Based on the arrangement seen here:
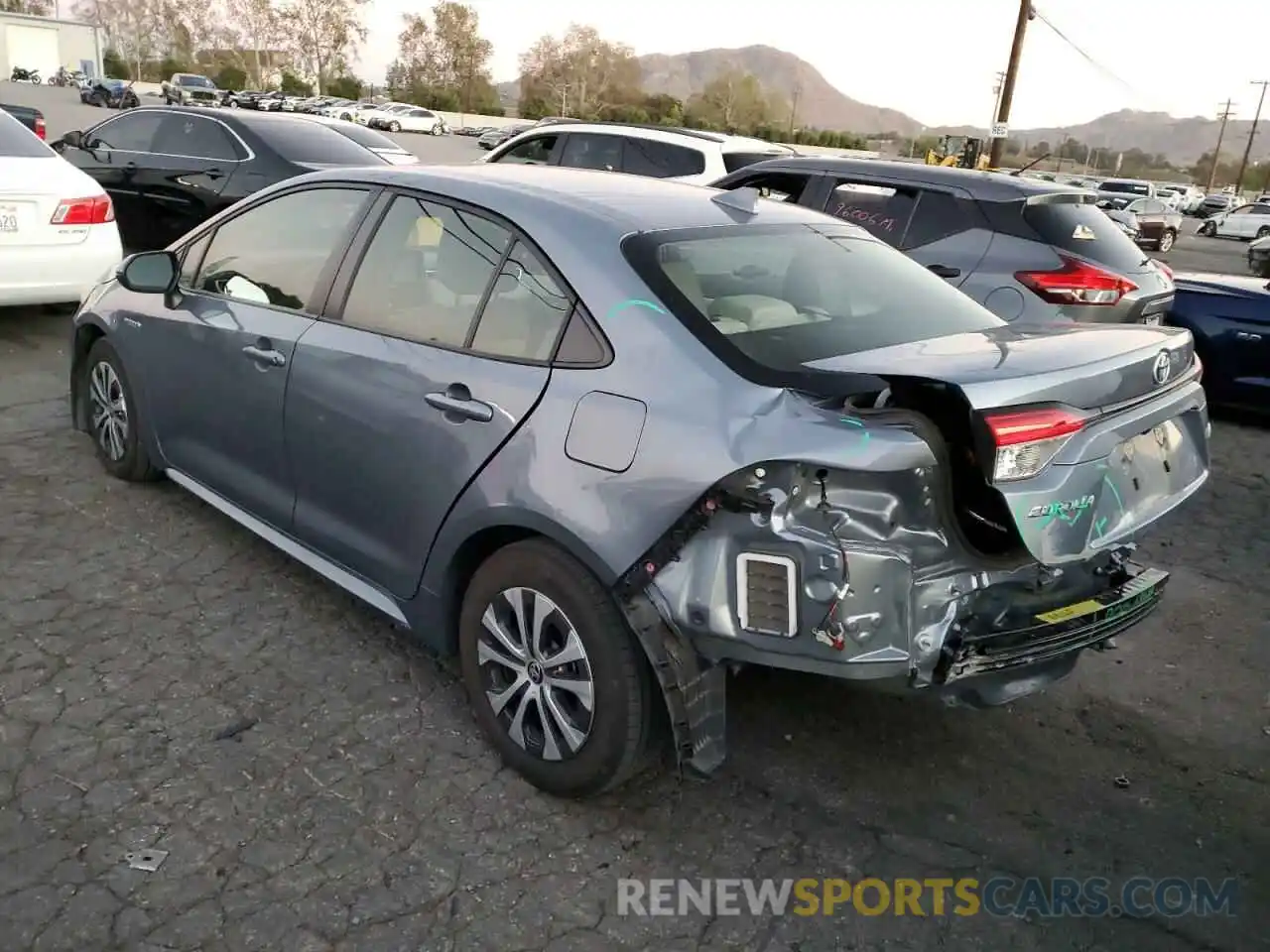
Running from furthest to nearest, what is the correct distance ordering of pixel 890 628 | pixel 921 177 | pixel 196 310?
1. pixel 921 177
2. pixel 196 310
3. pixel 890 628

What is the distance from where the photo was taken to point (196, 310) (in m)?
4.04

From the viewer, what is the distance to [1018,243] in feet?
21.1

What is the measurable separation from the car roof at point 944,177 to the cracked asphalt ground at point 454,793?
3.43 metres

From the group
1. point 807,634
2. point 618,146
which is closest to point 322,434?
point 807,634

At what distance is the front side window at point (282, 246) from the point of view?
3602mm

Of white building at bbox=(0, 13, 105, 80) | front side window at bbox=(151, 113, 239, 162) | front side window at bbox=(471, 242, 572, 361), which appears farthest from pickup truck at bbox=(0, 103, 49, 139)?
white building at bbox=(0, 13, 105, 80)

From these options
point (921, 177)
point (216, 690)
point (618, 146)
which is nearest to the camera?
point (216, 690)

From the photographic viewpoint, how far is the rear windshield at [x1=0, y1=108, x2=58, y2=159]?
6766mm

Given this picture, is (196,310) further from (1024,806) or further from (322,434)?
(1024,806)

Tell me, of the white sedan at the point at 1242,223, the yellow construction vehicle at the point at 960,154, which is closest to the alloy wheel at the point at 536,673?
the yellow construction vehicle at the point at 960,154

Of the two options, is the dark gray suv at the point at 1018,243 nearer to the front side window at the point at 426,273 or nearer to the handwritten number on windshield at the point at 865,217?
the handwritten number on windshield at the point at 865,217

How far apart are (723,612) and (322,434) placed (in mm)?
1639

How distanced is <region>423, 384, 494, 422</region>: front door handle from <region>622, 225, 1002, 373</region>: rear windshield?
579 millimetres

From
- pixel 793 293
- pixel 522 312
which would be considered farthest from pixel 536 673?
pixel 793 293
